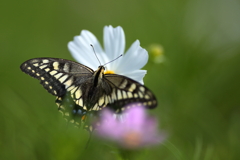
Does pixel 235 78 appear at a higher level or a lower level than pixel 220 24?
lower

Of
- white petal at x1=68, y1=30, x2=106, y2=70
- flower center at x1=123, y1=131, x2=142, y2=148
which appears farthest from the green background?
white petal at x1=68, y1=30, x2=106, y2=70

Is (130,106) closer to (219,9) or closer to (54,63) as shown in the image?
(54,63)

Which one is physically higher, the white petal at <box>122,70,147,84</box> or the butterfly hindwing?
the white petal at <box>122,70,147,84</box>

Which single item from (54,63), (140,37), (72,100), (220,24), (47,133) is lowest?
(47,133)

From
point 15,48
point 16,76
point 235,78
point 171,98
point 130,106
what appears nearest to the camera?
point 130,106

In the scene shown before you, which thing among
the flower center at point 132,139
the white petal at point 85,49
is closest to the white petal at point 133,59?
the white petal at point 85,49

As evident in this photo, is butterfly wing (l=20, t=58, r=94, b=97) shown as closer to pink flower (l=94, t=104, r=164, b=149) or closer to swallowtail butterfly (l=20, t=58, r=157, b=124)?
swallowtail butterfly (l=20, t=58, r=157, b=124)

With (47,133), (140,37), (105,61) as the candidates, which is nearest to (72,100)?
(47,133)
